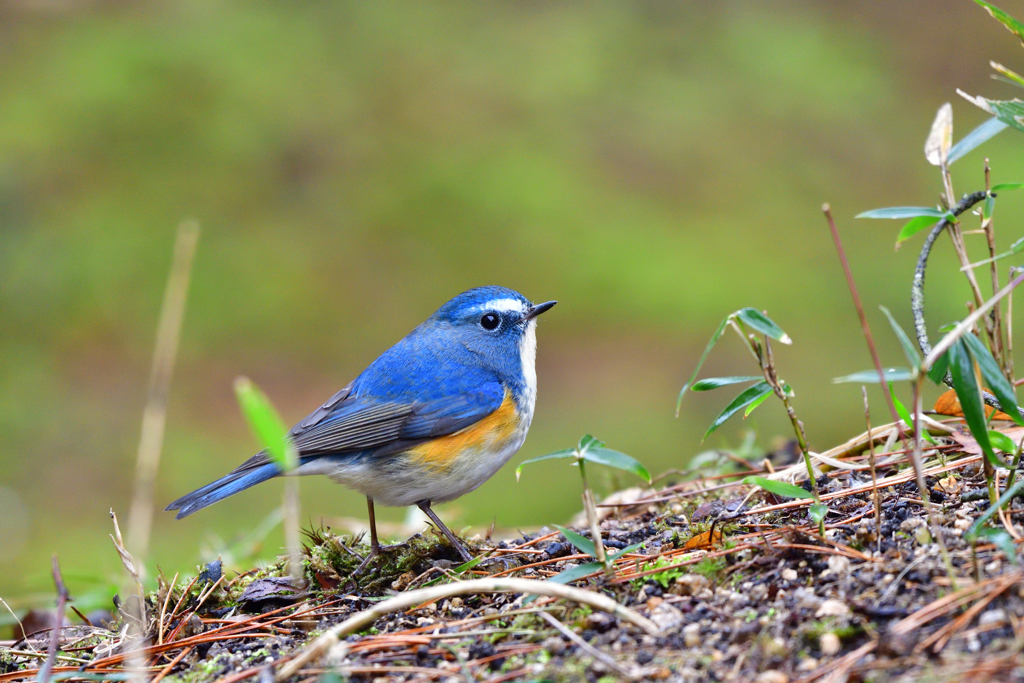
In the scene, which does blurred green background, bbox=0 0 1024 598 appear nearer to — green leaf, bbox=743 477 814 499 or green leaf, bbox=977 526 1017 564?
green leaf, bbox=743 477 814 499

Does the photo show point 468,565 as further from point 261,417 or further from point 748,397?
point 261,417

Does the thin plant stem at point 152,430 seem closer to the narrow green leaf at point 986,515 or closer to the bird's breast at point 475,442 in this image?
the bird's breast at point 475,442

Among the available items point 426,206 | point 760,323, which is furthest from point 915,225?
point 426,206

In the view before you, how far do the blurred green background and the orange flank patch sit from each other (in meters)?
3.54

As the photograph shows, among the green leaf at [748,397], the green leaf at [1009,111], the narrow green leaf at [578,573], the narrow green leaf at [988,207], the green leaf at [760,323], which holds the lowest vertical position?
the narrow green leaf at [578,573]

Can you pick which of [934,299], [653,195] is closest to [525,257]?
[653,195]

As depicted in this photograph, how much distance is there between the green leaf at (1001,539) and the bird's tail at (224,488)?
2.32 metres

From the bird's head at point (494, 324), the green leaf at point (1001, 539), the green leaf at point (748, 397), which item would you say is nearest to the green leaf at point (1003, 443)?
the green leaf at point (1001, 539)

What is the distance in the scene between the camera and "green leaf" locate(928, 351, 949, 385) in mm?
2262

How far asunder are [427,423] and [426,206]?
7.51 metres

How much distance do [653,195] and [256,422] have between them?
10142 mm

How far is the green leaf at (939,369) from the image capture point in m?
2.26

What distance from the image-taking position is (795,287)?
9617mm

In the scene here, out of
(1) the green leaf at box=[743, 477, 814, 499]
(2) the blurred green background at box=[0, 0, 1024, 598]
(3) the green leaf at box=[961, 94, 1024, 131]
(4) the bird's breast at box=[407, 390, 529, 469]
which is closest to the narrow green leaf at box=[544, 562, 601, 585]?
(1) the green leaf at box=[743, 477, 814, 499]
